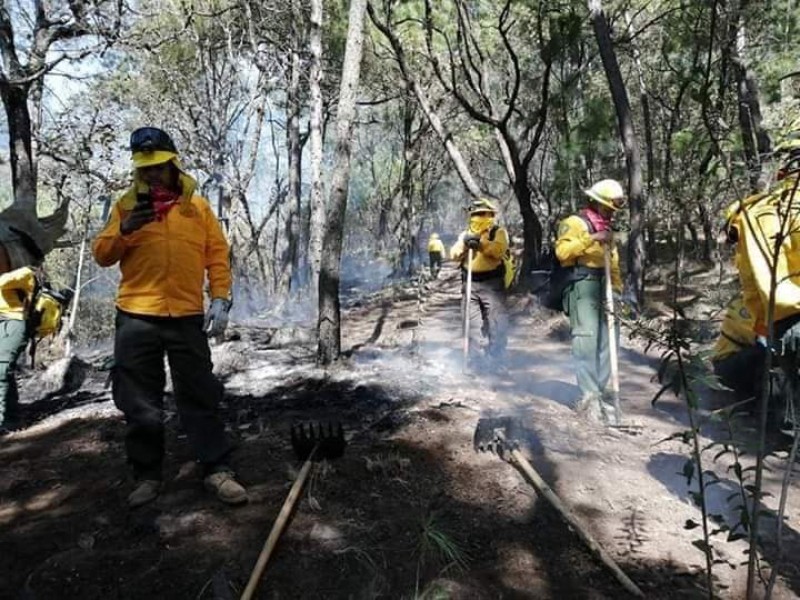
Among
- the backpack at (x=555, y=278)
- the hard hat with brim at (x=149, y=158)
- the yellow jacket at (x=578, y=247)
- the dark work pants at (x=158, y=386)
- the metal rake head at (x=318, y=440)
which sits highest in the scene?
the hard hat with brim at (x=149, y=158)

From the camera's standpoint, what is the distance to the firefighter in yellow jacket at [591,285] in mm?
5176

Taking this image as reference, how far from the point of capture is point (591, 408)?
5430 mm

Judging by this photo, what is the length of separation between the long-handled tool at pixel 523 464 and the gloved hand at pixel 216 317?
2.03 m

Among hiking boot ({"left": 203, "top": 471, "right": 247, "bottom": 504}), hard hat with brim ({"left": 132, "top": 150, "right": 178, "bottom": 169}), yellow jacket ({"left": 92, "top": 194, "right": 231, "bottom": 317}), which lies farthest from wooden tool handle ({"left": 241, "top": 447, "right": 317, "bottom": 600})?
hard hat with brim ({"left": 132, "top": 150, "right": 178, "bottom": 169})

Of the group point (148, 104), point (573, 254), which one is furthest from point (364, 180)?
point (573, 254)

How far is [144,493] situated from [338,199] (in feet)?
14.2

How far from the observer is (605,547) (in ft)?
11.2

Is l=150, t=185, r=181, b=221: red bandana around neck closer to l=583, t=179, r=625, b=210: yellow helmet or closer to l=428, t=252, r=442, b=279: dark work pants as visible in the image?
l=583, t=179, r=625, b=210: yellow helmet

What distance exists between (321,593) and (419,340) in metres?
6.89

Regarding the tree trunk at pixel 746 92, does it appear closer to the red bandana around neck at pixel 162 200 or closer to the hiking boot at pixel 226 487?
the red bandana around neck at pixel 162 200

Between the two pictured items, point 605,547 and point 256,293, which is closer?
point 605,547

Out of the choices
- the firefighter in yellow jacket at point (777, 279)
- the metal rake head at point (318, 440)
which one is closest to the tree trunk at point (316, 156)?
the metal rake head at point (318, 440)

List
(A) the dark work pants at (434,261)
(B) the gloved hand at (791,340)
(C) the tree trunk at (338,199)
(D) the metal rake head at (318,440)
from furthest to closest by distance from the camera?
(A) the dark work pants at (434,261)
(C) the tree trunk at (338,199)
(D) the metal rake head at (318,440)
(B) the gloved hand at (791,340)

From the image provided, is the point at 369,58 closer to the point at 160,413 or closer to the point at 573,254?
the point at 573,254
